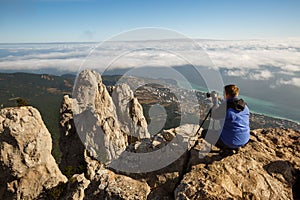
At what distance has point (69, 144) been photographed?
49906mm

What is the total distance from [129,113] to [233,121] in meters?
48.8

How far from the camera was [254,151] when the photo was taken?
12.9m

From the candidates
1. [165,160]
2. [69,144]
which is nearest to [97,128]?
[69,144]

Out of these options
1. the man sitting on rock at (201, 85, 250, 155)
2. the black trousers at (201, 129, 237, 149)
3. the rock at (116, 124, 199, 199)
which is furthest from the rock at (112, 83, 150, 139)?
the man sitting on rock at (201, 85, 250, 155)

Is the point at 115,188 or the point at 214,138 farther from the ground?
the point at 214,138

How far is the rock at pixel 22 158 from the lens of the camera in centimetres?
3247

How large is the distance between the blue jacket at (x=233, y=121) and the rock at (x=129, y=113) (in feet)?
147

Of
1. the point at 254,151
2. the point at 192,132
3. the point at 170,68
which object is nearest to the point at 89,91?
the point at 170,68

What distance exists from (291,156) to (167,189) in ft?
23.0

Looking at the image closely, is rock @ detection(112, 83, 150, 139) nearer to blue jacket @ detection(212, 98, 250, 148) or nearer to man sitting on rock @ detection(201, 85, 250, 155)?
man sitting on rock @ detection(201, 85, 250, 155)

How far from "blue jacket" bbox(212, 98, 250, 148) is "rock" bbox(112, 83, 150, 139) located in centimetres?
4482

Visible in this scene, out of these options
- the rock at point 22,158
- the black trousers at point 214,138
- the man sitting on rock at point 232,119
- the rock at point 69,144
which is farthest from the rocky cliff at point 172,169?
the rock at point 69,144

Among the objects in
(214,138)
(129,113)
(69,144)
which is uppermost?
(214,138)

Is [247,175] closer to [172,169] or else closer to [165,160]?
[172,169]
